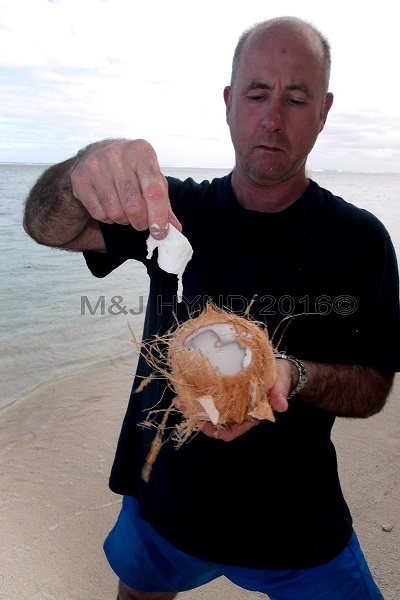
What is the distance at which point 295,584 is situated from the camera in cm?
187

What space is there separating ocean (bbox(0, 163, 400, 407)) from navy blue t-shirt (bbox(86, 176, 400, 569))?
3.72 m

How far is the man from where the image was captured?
1866mm

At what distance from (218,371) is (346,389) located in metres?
0.49

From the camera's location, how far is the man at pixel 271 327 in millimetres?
1866

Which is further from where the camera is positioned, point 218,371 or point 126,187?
point 218,371

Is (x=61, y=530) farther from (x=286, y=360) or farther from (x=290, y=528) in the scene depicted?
(x=286, y=360)

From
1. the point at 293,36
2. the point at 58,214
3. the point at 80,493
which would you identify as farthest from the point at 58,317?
the point at 293,36

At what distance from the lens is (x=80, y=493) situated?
3.65 m

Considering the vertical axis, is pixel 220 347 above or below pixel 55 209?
below

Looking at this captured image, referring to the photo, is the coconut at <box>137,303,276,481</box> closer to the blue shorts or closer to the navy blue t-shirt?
the navy blue t-shirt

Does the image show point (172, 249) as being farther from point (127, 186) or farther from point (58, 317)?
point (58, 317)

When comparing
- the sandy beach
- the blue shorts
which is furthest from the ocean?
the blue shorts

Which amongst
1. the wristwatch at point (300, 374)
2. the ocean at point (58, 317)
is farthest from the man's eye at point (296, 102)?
the ocean at point (58, 317)

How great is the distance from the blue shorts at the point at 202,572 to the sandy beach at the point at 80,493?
80cm
